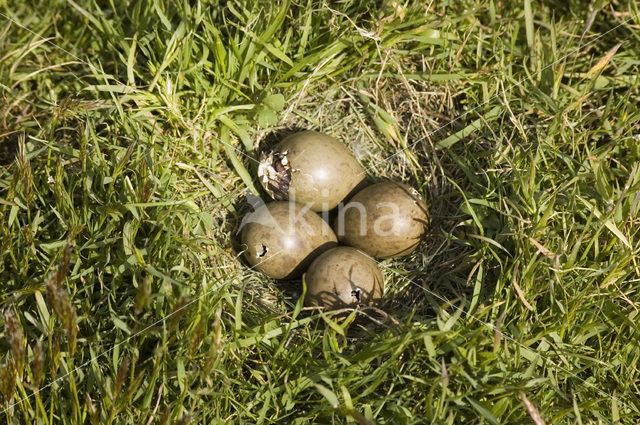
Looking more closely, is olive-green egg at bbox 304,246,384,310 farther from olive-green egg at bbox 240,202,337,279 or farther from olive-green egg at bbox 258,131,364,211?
olive-green egg at bbox 258,131,364,211

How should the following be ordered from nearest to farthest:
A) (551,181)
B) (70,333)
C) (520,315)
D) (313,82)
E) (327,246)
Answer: (70,333) → (520,315) → (551,181) → (327,246) → (313,82)

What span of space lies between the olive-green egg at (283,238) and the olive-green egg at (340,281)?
Result: 0.38 feet

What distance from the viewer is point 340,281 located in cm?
287

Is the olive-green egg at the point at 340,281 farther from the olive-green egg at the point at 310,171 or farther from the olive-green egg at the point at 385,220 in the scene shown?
the olive-green egg at the point at 310,171

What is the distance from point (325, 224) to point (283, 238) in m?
0.27

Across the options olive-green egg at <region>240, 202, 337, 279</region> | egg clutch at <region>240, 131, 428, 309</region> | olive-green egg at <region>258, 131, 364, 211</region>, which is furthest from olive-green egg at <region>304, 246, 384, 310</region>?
olive-green egg at <region>258, 131, 364, 211</region>

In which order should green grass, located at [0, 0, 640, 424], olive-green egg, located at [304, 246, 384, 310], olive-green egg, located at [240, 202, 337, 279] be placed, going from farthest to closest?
olive-green egg, located at [240, 202, 337, 279]
olive-green egg, located at [304, 246, 384, 310]
green grass, located at [0, 0, 640, 424]

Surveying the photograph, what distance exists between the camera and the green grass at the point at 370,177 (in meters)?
2.48

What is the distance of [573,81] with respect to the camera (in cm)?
348

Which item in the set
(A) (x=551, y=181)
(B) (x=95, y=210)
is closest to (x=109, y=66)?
(B) (x=95, y=210)

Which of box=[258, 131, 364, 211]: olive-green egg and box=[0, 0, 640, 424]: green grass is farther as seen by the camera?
box=[258, 131, 364, 211]: olive-green egg

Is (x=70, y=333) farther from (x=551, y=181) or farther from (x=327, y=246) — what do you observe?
(x=551, y=181)

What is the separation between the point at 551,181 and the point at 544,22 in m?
1.04

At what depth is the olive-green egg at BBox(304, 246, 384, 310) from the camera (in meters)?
2.87
